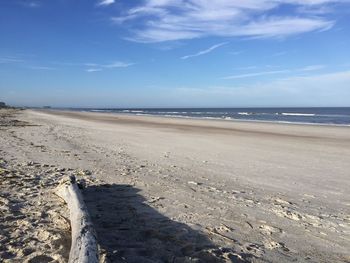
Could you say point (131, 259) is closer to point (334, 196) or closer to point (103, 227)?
point (103, 227)

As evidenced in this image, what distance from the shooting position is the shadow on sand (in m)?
4.48

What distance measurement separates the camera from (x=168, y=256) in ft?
14.7

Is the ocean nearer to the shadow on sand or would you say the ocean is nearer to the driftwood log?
the shadow on sand

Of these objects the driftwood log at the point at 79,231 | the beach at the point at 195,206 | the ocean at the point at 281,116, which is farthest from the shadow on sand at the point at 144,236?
the ocean at the point at 281,116

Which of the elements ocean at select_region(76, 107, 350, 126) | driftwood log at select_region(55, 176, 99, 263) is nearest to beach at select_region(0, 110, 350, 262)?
driftwood log at select_region(55, 176, 99, 263)

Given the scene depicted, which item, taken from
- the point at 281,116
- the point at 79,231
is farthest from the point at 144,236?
the point at 281,116

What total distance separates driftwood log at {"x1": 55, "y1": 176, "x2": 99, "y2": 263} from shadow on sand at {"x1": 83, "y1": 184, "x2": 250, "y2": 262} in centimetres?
27

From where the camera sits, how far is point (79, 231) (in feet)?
15.1

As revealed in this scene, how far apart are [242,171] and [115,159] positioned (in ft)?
13.0

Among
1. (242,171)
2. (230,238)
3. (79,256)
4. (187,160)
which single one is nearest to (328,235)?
(230,238)

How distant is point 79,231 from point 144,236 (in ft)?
3.00

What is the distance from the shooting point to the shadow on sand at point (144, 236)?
448 centimetres

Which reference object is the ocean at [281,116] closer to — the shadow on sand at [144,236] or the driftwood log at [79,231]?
the shadow on sand at [144,236]

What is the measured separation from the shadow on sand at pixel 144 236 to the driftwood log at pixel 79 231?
0.88 feet
